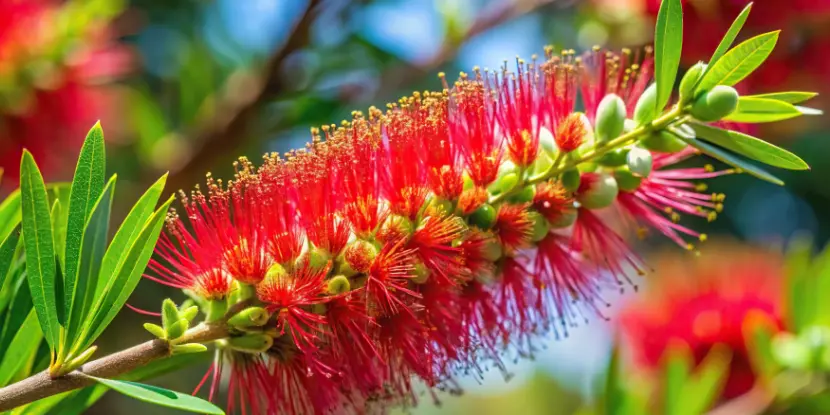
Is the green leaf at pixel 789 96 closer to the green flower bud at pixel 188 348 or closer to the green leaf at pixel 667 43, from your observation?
the green leaf at pixel 667 43

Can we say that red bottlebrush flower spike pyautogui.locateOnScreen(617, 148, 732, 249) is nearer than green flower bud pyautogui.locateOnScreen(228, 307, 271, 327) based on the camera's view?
No

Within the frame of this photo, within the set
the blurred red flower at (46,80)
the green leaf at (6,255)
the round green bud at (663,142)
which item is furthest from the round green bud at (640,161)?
the blurred red flower at (46,80)

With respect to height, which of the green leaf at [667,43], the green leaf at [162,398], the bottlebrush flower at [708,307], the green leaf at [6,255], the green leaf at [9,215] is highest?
the green leaf at [9,215]

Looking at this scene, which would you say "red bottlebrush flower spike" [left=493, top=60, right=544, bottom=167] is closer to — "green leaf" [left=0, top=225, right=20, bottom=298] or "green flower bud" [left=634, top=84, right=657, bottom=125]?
"green flower bud" [left=634, top=84, right=657, bottom=125]

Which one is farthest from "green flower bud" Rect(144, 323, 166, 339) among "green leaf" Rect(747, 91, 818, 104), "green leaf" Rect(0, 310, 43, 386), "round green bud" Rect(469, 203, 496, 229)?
"green leaf" Rect(747, 91, 818, 104)

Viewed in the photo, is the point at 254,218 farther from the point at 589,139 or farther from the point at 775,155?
the point at 775,155
